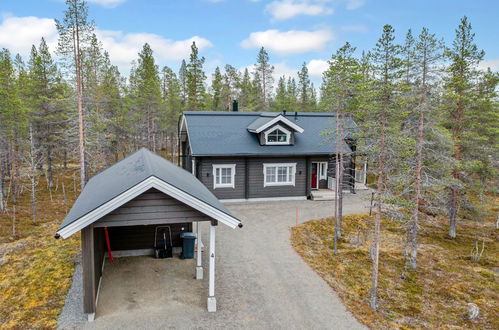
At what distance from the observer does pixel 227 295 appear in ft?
31.4

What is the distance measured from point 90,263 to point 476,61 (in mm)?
→ 18730

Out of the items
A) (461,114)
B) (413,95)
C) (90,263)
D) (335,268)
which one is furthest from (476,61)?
(90,263)

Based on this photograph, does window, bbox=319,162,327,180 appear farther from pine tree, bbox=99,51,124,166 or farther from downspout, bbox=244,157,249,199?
pine tree, bbox=99,51,124,166

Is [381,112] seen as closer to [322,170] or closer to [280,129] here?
[280,129]

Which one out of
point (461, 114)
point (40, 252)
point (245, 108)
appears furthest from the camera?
point (245, 108)

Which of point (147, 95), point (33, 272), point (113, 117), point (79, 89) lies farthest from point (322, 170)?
point (113, 117)

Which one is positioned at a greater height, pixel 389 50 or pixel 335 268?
pixel 389 50

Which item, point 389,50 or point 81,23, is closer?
point 389,50

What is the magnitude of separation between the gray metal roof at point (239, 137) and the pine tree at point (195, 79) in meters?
17.4

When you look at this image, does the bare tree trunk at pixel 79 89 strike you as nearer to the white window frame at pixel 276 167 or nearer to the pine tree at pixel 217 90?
the white window frame at pixel 276 167

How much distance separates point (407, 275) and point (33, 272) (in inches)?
564

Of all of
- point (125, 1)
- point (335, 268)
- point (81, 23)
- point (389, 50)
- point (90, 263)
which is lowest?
point (335, 268)

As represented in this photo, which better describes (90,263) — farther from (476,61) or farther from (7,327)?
(476,61)

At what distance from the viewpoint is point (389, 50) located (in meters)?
10.4
